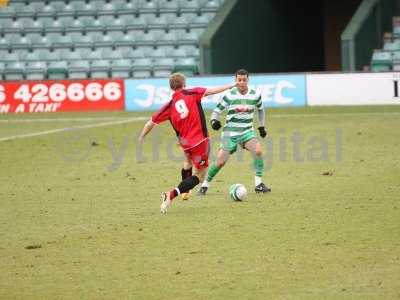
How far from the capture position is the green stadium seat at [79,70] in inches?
1383

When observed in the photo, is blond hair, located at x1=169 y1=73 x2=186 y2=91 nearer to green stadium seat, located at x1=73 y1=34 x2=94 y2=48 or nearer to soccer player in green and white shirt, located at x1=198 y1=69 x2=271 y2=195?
soccer player in green and white shirt, located at x1=198 y1=69 x2=271 y2=195

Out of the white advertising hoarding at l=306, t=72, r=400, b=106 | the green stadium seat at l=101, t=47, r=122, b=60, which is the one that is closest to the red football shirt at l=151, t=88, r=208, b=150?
the white advertising hoarding at l=306, t=72, r=400, b=106

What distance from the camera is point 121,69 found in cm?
3488

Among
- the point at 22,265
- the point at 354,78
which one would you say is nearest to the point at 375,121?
the point at 354,78

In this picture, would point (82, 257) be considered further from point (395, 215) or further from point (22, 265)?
point (395, 215)

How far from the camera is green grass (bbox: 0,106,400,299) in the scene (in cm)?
971

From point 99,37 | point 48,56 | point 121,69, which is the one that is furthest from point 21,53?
point 121,69

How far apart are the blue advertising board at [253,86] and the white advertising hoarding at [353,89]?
0.39 metres

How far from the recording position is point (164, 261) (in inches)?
423

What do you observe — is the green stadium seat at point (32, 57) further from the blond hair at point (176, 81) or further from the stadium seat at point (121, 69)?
the blond hair at point (176, 81)

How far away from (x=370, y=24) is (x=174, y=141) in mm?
12107

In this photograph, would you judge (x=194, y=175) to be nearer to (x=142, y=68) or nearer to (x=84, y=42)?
(x=142, y=68)

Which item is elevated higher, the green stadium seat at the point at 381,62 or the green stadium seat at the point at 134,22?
the green stadium seat at the point at 134,22

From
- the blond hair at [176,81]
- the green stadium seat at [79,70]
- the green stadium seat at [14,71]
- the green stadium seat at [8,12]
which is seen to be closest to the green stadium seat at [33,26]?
the green stadium seat at [8,12]
